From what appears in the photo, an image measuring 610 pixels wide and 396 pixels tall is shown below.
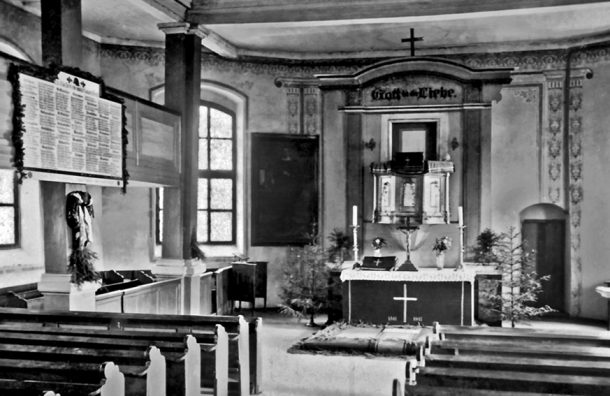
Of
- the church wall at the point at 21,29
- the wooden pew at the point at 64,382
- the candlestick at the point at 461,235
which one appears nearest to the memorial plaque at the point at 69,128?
the wooden pew at the point at 64,382

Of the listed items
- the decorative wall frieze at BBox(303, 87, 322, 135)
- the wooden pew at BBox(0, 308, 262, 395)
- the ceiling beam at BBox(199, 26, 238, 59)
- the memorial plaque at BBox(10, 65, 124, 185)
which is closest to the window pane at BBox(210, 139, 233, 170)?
the decorative wall frieze at BBox(303, 87, 322, 135)

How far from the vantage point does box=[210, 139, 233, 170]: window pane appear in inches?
445

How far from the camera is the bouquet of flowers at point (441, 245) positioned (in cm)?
962

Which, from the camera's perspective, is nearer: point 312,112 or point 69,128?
point 69,128

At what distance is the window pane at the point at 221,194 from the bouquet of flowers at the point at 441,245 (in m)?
3.69

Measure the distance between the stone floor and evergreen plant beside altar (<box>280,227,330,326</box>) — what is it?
2.25 ft

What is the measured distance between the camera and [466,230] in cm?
996

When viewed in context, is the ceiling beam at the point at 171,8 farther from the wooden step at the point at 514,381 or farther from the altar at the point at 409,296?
the wooden step at the point at 514,381

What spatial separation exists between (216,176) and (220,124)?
0.91m

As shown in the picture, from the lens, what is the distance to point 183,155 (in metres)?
8.67

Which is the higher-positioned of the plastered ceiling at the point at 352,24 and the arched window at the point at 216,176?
the plastered ceiling at the point at 352,24

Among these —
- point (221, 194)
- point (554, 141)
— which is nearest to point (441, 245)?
point (554, 141)

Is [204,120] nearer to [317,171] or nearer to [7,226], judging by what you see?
[317,171]

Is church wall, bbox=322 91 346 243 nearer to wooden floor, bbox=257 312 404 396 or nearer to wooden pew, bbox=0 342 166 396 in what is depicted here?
wooden floor, bbox=257 312 404 396
